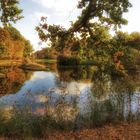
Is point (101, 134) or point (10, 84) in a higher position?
point (101, 134)

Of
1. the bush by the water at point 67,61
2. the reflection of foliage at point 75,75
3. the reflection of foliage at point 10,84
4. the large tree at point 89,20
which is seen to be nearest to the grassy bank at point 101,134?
the large tree at point 89,20

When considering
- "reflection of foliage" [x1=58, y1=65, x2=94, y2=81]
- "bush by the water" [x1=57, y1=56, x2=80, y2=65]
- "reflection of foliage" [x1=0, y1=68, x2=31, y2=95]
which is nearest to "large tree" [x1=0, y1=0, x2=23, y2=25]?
"reflection of foliage" [x1=0, y1=68, x2=31, y2=95]

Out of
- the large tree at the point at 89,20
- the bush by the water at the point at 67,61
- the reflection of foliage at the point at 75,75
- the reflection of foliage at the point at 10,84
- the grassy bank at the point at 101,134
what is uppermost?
the large tree at the point at 89,20

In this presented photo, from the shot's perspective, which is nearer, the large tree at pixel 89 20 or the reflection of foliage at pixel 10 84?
the large tree at pixel 89 20

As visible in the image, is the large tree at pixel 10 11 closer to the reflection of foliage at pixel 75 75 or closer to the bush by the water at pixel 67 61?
the reflection of foliage at pixel 75 75

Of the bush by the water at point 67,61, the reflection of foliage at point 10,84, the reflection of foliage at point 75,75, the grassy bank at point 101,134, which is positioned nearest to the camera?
the grassy bank at point 101,134

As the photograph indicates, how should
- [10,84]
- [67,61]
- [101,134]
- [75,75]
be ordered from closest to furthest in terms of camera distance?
[101,134], [10,84], [75,75], [67,61]

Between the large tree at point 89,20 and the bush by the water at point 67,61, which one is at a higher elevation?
the large tree at point 89,20

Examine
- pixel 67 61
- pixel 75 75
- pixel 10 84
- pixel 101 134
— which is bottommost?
pixel 10 84

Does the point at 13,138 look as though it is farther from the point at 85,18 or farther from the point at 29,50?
the point at 29,50

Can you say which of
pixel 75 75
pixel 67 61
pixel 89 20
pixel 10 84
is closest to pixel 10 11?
pixel 89 20

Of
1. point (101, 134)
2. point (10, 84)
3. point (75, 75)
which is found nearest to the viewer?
point (101, 134)

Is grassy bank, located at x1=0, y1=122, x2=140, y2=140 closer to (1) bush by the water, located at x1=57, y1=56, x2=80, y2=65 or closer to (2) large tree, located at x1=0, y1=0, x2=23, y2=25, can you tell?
(2) large tree, located at x1=0, y1=0, x2=23, y2=25

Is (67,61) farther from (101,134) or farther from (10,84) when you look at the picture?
(101,134)
